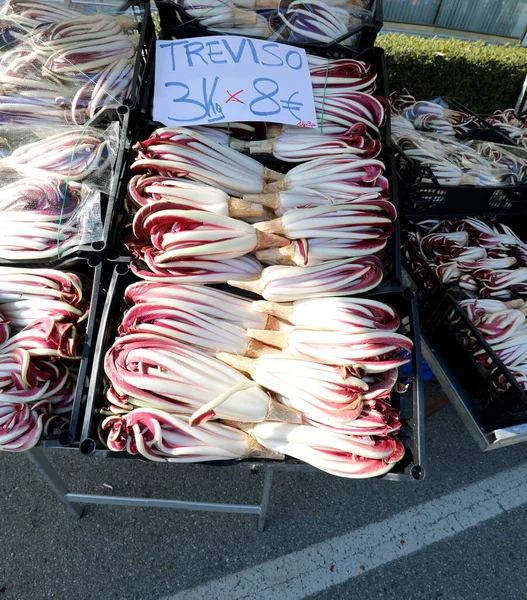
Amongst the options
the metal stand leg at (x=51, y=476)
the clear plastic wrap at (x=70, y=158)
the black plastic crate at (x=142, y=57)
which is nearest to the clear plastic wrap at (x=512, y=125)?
the black plastic crate at (x=142, y=57)

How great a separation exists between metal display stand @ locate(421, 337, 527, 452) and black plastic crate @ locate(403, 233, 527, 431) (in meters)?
0.02

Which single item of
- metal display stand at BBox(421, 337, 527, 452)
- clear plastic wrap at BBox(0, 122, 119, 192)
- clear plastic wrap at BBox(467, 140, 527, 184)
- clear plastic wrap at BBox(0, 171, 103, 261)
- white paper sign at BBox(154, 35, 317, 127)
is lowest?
metal display stand at BBox(421, 337, 527, 452)

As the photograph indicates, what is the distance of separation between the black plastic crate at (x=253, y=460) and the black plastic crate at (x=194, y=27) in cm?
139

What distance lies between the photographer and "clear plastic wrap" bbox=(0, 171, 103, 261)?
163 centimetres

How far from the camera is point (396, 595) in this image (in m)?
1.95

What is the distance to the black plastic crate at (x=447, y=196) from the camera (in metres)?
2.38

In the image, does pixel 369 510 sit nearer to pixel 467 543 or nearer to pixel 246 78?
pixel 467 543

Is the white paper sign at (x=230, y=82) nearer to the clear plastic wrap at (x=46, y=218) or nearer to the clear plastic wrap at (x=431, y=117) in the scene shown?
the clear plastic wrap at (x=46, y=218)

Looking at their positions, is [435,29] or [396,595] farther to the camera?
[435,29]

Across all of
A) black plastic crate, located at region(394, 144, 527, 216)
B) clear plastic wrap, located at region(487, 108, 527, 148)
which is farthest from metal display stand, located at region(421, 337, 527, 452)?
clear plastic wrap, located at region(487, 108, 527, 148)

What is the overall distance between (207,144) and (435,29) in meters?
9.24

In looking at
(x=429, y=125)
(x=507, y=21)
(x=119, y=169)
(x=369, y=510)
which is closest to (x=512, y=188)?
→ (x=429, y=125)

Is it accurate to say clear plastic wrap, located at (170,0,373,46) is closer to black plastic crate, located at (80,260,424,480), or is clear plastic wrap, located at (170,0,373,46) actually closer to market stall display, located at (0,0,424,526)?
market stall display, located at (0,0,424,526)

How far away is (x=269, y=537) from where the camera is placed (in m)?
2.09
